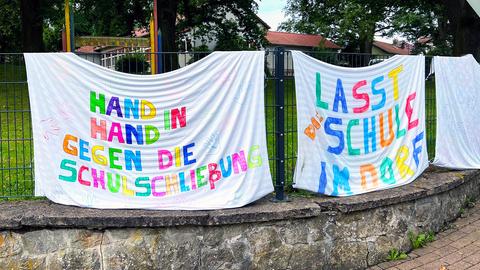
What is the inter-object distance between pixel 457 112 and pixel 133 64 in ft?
14.3

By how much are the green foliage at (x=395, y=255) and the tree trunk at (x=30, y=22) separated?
1886 cm

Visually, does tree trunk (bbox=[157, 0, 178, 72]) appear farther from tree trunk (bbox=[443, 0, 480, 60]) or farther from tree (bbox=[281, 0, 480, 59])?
tree trunk (bbox=[443, 0, 480, 60])

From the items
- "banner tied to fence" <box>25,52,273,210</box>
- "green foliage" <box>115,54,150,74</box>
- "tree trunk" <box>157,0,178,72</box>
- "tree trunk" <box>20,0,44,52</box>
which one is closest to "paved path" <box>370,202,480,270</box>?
"banner tied to fence" <box>25,52,273,210</box>

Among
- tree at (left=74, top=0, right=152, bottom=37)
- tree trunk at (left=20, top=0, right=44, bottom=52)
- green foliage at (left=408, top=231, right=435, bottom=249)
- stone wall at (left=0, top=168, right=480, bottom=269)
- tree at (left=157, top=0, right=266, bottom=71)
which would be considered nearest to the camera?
stone wall at (left=0, top=168, right=480, bottom=269)

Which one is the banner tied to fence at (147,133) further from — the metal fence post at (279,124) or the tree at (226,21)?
the tree at (226,21)

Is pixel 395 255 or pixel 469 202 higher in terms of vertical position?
pixel 469 202

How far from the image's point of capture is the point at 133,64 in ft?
15.2

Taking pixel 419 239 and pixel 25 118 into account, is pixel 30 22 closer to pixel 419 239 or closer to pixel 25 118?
pixel 25 118

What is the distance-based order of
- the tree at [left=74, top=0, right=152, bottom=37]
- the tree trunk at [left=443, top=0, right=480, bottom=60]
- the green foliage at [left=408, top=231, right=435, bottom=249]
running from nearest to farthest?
the green foliage at [left=408, top=231, right=435, bottom=249], the tree trunk at [left=443, top=0, right=480, bottom=60], the tree at [left=74, top=0, right=152, bottom=37]

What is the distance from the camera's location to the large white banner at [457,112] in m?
6.16

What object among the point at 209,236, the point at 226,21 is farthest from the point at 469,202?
the point at 226,21

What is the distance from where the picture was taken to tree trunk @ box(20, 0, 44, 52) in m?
20.0

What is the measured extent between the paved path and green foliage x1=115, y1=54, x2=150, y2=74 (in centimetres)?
298

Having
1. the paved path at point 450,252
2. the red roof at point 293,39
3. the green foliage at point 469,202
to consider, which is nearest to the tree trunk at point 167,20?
the green foliage at point 469,202
